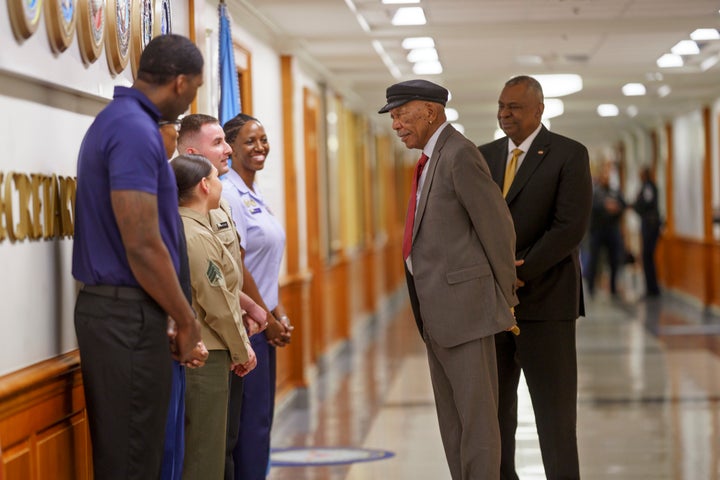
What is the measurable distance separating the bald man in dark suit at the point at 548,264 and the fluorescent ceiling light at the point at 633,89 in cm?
821

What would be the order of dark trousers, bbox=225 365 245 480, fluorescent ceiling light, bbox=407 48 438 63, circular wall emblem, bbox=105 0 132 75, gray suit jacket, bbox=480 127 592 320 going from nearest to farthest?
circular wall emblem, bbox=105 0 132 75
dark trousers, bbox=225 365 245 480
gray suit jacket, bbox=480 127 592 320
fluorescent ceiling light, bbox=407 48 438 63

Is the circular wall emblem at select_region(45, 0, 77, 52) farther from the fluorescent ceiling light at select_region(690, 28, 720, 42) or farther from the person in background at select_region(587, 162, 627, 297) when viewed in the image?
the person in background at select_region(587, 162, 627, 297)

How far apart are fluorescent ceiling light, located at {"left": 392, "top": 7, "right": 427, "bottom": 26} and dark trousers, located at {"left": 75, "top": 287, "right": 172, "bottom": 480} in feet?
14.9

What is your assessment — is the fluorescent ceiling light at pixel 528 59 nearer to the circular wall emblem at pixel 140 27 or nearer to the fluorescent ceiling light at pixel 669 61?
the fluorescent ceiling light at pixel 669 61

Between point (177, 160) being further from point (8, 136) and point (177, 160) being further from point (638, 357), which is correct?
point (638, 357)

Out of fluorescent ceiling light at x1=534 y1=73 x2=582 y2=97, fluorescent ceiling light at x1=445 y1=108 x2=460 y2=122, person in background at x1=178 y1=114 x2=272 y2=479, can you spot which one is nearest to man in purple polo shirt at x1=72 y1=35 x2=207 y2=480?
person in background at x1=178 y1=114 x2=272 y2=479

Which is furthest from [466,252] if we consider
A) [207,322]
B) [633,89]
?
[633,89]

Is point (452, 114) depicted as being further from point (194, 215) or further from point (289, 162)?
point (194, 215)

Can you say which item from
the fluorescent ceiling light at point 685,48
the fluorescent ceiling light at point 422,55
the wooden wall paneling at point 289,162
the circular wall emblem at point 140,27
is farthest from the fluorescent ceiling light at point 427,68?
the circular wall emblem at point 140,27

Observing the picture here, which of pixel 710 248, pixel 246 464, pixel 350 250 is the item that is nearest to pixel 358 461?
pixel 246 464

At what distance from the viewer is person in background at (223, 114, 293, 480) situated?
461 cm

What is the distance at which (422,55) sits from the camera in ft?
31.4

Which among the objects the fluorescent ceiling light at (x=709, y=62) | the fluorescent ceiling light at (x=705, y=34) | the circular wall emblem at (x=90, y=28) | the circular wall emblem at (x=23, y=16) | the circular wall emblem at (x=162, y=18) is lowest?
the circular wall emblem at (x=23, y=16)

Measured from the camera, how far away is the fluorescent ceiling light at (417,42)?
8.51m
